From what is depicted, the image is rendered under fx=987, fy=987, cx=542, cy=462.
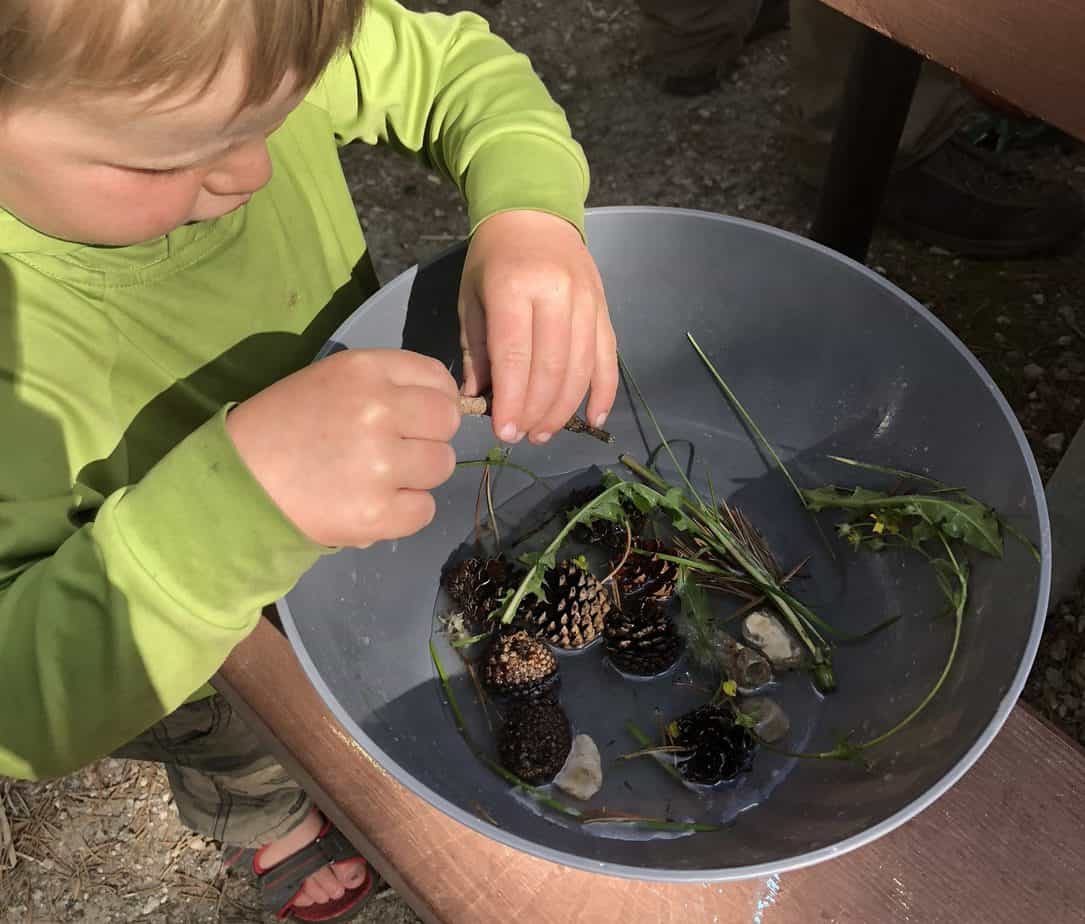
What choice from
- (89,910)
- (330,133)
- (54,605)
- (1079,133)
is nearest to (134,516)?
(54,605)

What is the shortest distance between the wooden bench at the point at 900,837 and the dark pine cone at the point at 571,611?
18cm

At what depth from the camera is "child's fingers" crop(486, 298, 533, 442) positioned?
0.74m

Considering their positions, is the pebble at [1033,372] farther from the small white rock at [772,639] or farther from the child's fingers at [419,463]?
the child's fingers at [419,463]

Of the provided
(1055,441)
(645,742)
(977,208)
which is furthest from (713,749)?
(977,208)

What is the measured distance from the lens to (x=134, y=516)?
61 cm

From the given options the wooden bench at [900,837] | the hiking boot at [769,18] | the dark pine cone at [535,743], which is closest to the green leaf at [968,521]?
the wooden bench at [900,837]

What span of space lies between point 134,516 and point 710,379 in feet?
1.91

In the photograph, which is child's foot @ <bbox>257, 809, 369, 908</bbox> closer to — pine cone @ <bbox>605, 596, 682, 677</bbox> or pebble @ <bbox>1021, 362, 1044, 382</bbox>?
pine cone @ <bbox>605, 596, 682, 677</bbox>

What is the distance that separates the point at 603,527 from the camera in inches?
36.2

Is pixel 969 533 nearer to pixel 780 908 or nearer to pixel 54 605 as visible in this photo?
pixel 780 908

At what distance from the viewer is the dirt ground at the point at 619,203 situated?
1.32 metres

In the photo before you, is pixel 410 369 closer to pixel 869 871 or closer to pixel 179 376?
pixel 179 376

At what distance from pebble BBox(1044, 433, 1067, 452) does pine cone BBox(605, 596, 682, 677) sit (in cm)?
91

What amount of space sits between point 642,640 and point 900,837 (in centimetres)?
25
